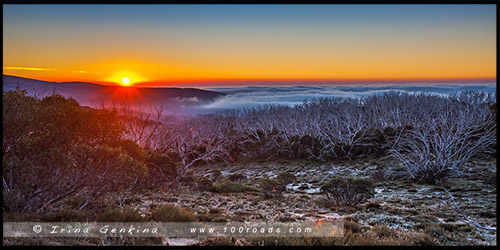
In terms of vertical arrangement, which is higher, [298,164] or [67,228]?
[67,228]

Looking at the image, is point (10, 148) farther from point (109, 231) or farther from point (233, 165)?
point (233, 165)

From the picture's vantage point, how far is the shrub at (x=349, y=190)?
12.8 m

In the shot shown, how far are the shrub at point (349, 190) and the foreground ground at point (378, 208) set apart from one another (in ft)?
1.40

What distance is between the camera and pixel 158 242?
5121 mm

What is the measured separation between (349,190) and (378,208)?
4.15ft

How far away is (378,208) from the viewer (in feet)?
39.9

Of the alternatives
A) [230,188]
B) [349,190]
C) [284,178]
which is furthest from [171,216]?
[284,178]

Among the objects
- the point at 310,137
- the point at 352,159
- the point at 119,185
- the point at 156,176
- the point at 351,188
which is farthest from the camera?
the point at 310,137

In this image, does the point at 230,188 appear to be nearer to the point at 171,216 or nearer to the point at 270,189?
the point at 270,189

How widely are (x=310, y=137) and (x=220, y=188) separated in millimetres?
18737

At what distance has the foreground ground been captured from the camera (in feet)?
21.4

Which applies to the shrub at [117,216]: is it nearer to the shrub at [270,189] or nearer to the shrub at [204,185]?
the shrub at [270,189]

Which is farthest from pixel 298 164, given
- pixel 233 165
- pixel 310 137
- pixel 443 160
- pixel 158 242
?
pixel 158 242

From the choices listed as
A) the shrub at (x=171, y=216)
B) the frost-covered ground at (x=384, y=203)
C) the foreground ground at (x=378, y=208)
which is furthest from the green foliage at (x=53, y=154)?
the frost-covered ground at (x=384, y=203)
